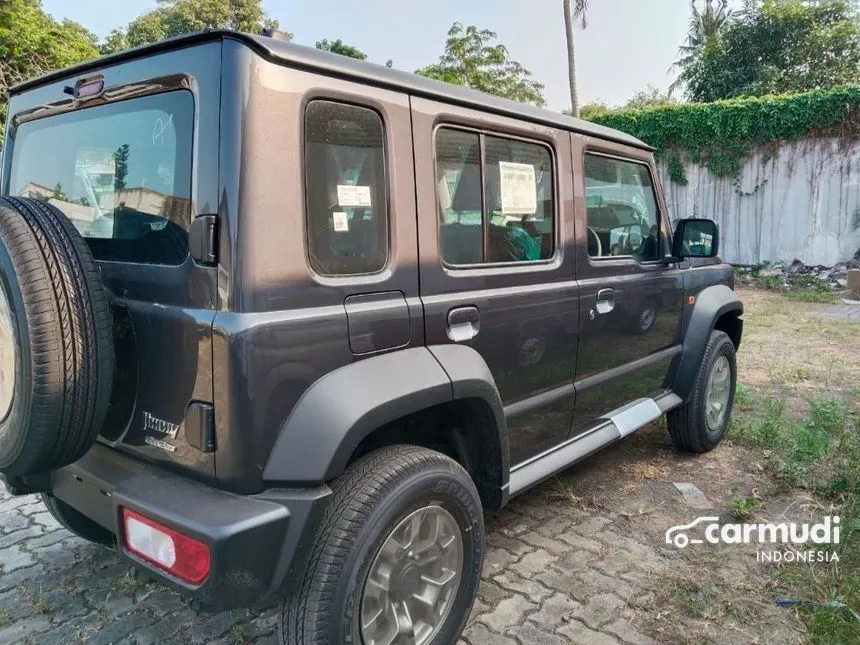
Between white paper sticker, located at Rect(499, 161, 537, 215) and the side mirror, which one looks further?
the side mirror

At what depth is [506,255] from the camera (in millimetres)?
2566

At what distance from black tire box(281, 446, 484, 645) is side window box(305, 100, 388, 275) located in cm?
63

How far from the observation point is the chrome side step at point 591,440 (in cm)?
267

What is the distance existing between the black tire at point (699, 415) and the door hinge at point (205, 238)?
3162mm

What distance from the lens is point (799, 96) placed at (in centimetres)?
1128

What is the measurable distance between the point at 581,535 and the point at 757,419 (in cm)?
237

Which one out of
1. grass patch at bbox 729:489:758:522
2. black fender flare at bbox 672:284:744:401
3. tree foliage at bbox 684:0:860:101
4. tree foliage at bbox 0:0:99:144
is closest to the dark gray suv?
grass patch at bbox 729:489:758:522

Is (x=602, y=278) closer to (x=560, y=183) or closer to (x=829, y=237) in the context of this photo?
(x=560, y=183)

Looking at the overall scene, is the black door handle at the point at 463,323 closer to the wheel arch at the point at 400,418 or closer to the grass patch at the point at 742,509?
the wheel arch at the point at 400,418

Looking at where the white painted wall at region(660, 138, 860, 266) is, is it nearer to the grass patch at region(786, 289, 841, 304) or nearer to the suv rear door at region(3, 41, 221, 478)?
the grass patch at region(786, 289, 841, 304)

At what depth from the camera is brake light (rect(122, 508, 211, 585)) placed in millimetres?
1589

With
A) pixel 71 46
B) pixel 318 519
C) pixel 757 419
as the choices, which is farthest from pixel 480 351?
pixel 71 46

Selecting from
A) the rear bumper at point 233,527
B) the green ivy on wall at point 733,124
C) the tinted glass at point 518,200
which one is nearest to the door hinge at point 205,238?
the rear bumper at point 233,527

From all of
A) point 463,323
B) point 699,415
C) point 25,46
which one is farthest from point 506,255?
point 25,46
